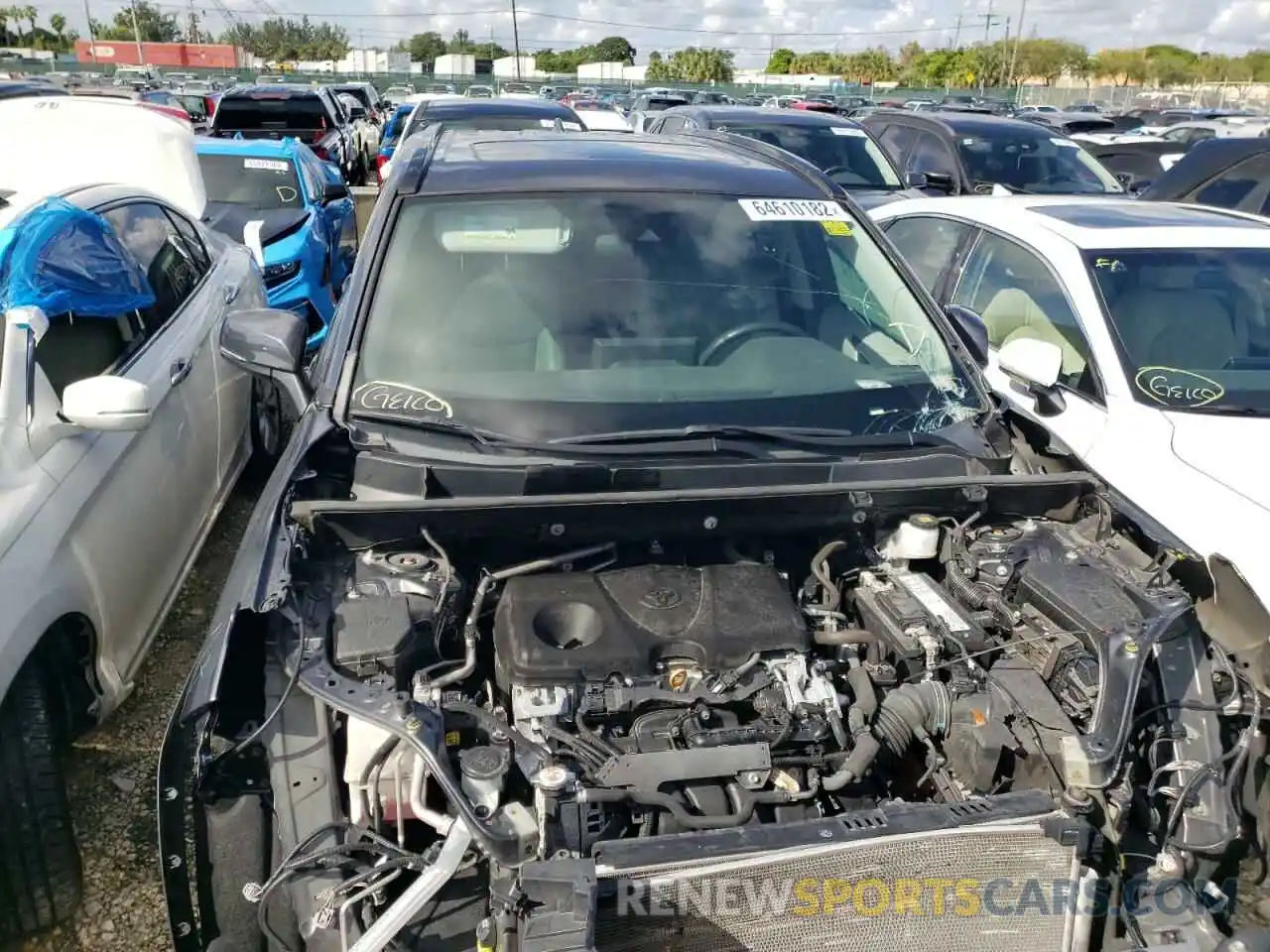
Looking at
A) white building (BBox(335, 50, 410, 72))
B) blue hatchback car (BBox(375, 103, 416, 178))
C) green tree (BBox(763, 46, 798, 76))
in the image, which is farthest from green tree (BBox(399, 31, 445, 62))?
blue hatchback car (BBox(375, 103, 416, 178))

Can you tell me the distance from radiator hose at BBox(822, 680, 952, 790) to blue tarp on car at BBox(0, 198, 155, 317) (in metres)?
2.96

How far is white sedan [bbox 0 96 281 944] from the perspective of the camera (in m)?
2.74

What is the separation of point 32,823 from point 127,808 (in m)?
0.57

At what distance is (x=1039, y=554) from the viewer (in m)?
2.67

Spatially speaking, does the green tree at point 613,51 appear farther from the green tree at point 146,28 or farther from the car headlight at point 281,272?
the car headlight at point 281,272

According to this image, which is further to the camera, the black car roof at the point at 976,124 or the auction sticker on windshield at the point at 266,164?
the black car roof at the point at 976,124

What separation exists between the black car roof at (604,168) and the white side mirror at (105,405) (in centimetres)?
107

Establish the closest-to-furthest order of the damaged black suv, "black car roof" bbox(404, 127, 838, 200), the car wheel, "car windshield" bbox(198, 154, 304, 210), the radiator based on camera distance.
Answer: the radiator
the damaged black suv
"black car roof" bbox(404, 127, 838, 200)
the car wheel
"car windshield" bbox(198, 154, 304, 210)

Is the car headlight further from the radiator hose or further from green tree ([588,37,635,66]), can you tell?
green tree ([588,37,635,66])

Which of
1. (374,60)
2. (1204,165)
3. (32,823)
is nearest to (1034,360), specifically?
(32,823)

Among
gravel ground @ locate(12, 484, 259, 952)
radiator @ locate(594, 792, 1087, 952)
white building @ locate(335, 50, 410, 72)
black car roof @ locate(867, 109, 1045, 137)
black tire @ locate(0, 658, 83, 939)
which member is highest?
white building @ locate(335, 50, 410, 72)

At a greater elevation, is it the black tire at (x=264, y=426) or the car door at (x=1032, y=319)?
the car door at (x=1032, y=319)

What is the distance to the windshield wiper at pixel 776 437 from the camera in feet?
9.21

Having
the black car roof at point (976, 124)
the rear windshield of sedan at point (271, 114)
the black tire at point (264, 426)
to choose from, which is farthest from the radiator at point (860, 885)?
the rear windshield of sedan at point (271, 114)
